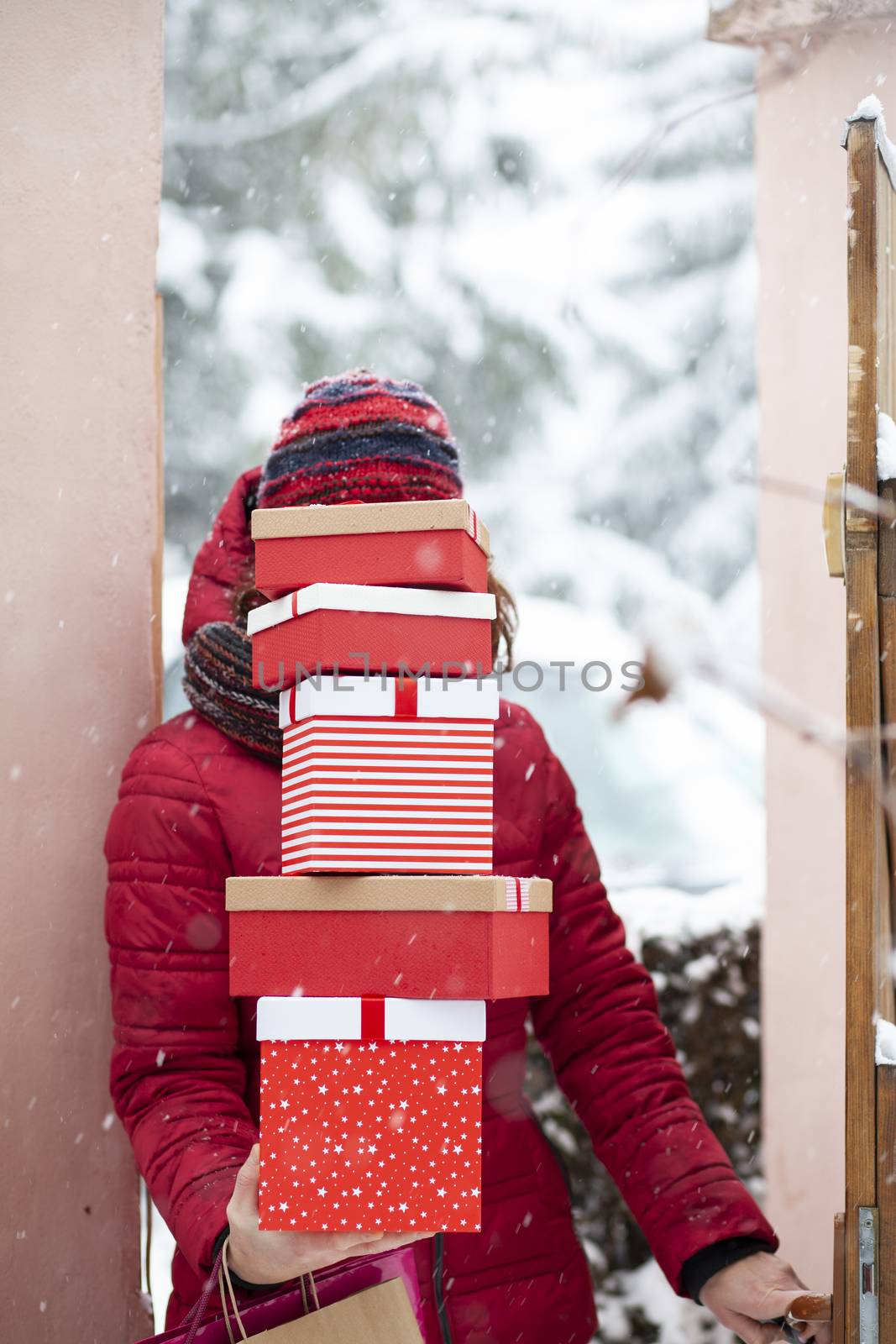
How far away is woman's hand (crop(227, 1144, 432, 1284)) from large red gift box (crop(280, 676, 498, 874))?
13.5 inches

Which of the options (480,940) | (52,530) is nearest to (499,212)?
(52,530)

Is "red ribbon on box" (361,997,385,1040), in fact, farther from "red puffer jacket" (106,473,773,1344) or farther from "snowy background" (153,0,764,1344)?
"snowy background" (153,0,764,1344)

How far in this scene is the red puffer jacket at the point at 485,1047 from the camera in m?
1.54

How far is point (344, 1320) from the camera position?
1.33 m

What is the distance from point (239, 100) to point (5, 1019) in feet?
14.9

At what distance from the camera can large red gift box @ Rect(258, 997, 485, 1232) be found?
1244 mm

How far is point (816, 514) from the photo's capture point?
2850 millimetres

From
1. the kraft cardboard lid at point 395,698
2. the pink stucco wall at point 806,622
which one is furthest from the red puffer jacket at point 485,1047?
the pink stucco wall at point 806,622

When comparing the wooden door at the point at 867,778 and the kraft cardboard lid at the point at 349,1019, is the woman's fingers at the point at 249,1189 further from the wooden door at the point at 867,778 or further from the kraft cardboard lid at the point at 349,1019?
the wooden door at the point at 867,778

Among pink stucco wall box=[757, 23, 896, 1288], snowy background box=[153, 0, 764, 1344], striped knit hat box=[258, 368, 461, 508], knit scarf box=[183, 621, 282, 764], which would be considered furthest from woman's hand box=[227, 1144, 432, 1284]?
snowy background box=[153, 0, 764, 1344]

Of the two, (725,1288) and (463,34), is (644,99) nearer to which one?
(463,34)

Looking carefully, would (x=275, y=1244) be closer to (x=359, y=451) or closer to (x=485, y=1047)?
(x=485, y=1047)

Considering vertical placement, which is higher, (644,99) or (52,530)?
(644,99)

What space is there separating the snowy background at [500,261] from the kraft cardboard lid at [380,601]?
3.50 m
